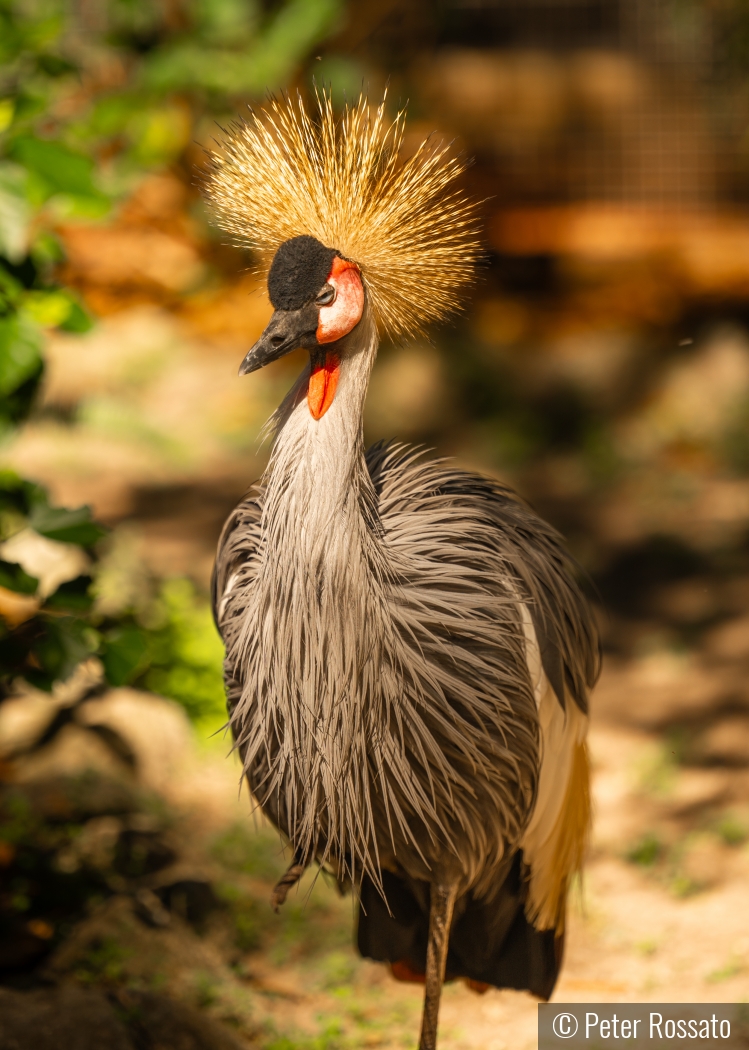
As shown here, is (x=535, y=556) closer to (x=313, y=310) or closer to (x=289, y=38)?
(x=313, y=310)

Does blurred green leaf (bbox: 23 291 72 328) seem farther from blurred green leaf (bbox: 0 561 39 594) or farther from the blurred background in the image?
blurred green leaf (bbox: 0 561 39 594)

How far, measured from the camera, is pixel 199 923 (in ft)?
8.36

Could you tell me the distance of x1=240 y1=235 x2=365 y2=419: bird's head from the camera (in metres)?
1.49

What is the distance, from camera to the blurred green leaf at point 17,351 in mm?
1826

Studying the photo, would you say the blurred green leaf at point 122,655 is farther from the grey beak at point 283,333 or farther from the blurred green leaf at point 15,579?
the grey beak at point 283,333

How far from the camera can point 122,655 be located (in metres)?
1.91

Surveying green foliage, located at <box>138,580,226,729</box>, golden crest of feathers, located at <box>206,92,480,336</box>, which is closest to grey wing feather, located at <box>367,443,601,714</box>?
golden crest of feathers, located at <box>206,92,480,336</box>

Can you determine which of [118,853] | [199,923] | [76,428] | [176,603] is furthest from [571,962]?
[76,428]

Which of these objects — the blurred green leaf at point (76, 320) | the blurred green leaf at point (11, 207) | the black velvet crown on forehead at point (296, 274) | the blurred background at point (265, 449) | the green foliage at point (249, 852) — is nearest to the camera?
the black velvet crown on forehead at point (296, 274)

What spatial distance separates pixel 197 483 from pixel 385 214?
3.74 m

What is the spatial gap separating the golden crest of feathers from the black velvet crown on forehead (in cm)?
10

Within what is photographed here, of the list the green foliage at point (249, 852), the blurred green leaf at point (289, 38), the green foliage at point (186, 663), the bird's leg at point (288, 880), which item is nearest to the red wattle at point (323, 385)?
the bird's leg at point (288, 880)

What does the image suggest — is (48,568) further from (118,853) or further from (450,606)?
(450,606)

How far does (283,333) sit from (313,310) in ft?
0.17
